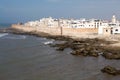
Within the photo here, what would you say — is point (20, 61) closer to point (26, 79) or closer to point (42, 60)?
point (42, 60)

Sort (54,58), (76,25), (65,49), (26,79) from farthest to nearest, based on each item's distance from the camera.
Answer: (76,25), (65,49), (54,58), (26,79)

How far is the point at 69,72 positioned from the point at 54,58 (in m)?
7.98

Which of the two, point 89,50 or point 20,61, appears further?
point 89,50

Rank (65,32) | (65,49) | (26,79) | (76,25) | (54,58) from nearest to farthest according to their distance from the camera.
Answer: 1. (26,79)
2. (54,58)
3. (65,49)
4. (65,32)
5. (76,25)

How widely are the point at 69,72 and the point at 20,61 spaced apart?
7.34m

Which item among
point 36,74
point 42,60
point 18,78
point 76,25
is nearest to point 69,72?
point 36,74

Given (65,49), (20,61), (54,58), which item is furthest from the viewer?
(65,49)

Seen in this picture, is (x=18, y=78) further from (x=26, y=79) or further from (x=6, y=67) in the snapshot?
(x=6, y=67)

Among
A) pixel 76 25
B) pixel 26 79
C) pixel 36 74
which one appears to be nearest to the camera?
pixel 26 79

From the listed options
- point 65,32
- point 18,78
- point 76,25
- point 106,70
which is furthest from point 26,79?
point 76,25

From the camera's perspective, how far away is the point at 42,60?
2991 cm

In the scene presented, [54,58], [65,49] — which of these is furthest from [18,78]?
[65,49]

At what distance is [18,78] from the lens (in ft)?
69.6

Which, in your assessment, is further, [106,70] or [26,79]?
[106,70]
